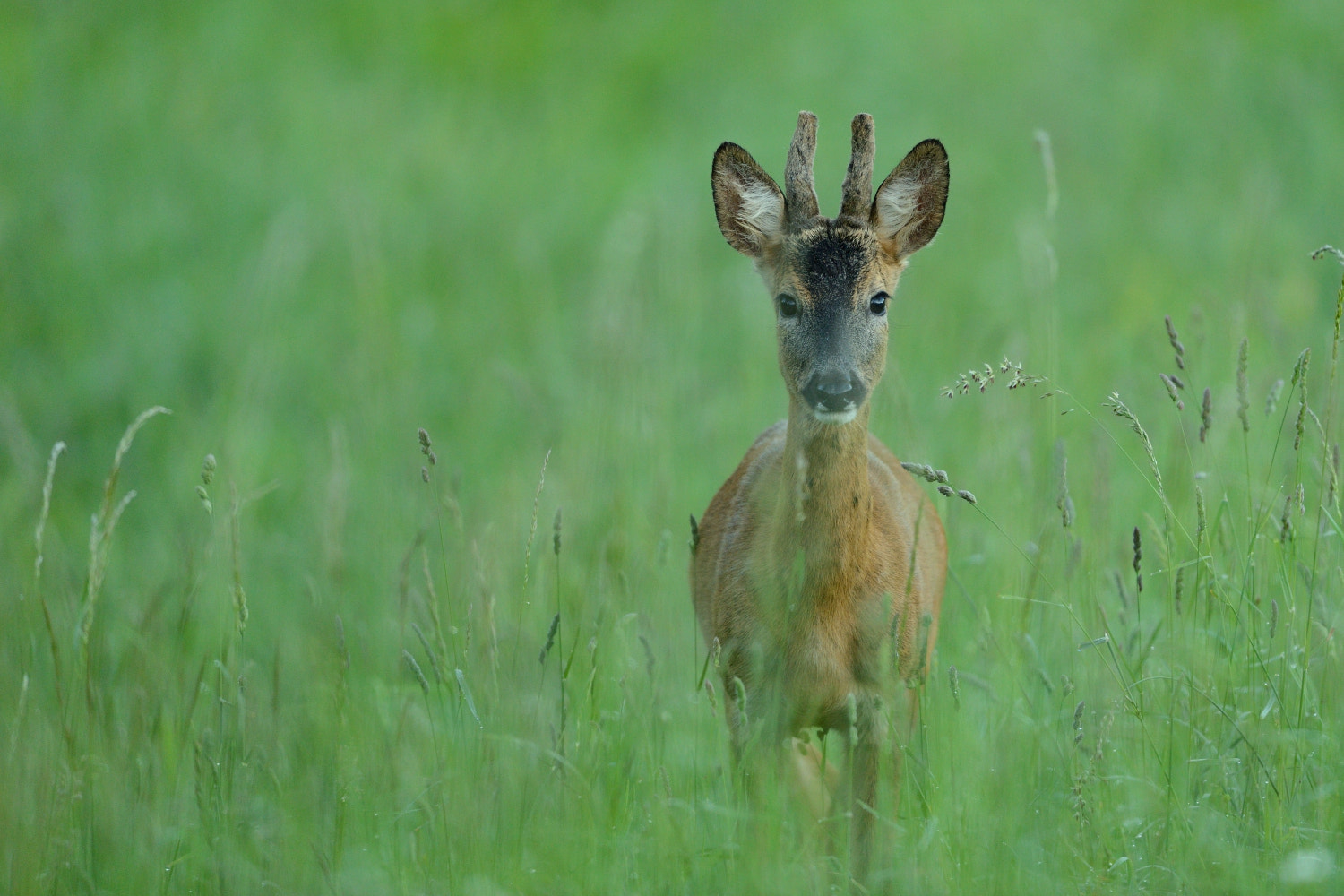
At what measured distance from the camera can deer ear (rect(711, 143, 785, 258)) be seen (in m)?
4.69

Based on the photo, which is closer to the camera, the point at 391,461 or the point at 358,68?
the point at 391,461

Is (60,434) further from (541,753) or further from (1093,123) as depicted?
(1093,123)

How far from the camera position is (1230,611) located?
11.9ft

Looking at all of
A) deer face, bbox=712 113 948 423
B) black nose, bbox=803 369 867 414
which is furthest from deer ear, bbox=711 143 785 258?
black nose, bbox=803 369 867 414

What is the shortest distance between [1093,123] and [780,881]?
30.4 feet

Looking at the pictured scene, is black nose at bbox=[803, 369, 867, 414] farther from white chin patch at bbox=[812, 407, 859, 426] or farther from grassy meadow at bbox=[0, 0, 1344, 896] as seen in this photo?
grassy meadow at bbox=[0, 0, 1344, 896]

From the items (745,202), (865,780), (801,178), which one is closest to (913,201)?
(801,178)

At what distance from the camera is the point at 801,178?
15.0 ft

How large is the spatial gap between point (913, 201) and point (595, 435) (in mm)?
2407

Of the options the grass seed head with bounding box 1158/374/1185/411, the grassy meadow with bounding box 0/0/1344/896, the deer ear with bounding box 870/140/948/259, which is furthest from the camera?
the deer ear with bounding box 870/140/948/259

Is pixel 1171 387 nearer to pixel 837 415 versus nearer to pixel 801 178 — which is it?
pixel 837 415

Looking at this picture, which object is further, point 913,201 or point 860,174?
point 913,201

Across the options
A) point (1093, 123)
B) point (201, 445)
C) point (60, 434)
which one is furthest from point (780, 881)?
point (1093, 123)

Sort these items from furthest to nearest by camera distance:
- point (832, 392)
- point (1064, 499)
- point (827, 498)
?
1. point (827, 498)
2. point (832, 392)
3. point (1064, 499)
